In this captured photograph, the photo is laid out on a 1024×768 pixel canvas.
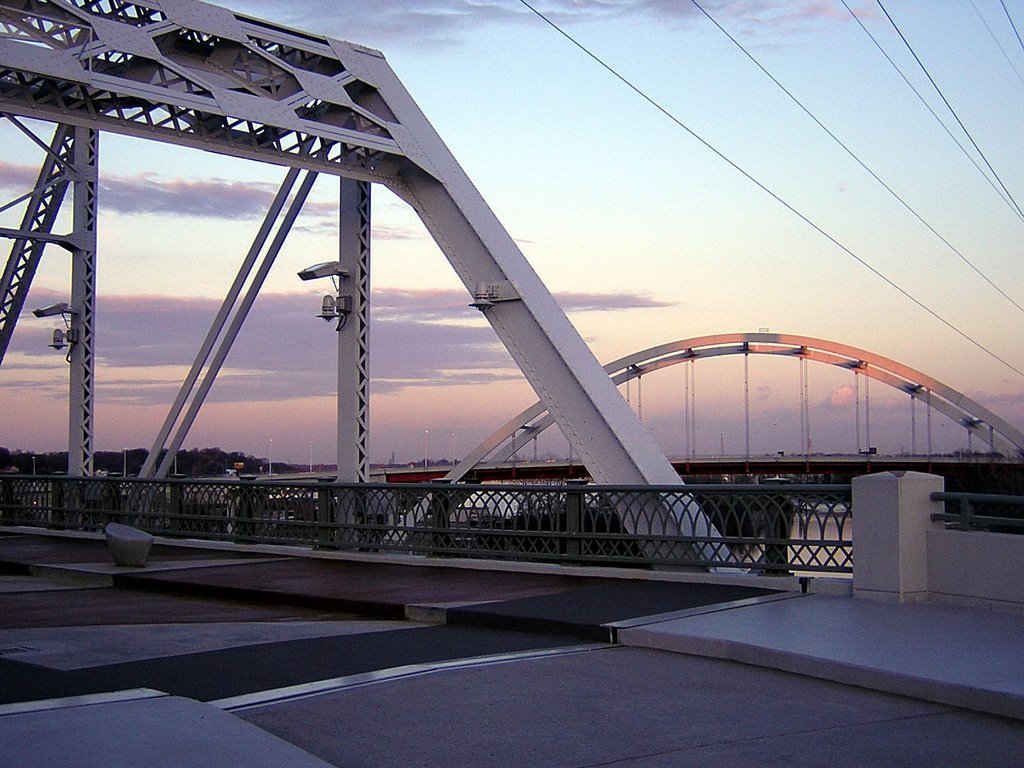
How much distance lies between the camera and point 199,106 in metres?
17.0

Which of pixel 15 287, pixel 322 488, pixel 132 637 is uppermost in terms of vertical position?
pixel 15 287

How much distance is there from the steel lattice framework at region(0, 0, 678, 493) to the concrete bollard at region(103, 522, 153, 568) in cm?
531

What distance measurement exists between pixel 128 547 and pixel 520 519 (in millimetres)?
5703

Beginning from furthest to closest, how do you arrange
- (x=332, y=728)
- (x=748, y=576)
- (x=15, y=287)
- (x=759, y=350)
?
1. (x=759, y=350)
2. (x=15, y=287)
3. (x=748, y=576)
4. (x=332, y=728)

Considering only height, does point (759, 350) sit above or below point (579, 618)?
above

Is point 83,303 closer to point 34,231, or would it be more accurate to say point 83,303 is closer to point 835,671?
point 34,231

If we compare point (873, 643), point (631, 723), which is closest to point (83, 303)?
point (873, 643)

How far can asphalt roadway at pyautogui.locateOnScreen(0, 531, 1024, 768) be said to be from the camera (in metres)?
6.31

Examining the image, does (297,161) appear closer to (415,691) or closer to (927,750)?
(415,691)

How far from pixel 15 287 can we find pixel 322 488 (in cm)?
1657

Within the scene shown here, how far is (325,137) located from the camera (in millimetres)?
18859

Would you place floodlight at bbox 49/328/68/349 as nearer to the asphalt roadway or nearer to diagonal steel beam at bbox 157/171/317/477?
diagonal steel beam at bbox 157/171/317/477

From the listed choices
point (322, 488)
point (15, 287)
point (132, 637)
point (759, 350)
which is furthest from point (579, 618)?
point (759, 350)

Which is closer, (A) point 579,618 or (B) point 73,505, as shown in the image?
(A) point 579,618
